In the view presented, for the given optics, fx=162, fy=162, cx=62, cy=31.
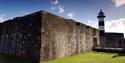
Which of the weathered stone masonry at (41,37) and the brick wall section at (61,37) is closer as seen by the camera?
the weathered stone masonry at (41,37)

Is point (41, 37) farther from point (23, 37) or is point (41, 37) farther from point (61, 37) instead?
point (61, 37)

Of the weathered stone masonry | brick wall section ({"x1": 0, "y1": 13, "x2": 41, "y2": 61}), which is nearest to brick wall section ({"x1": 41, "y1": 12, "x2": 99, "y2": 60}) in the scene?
the weathered stone masonry

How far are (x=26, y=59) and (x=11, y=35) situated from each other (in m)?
3.21

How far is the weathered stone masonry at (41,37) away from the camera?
34.3 ft

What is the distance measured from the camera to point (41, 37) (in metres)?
10.3

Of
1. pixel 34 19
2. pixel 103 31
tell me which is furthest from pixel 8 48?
pixel 103 31

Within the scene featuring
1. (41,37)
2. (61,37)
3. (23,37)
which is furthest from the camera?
(61,37)

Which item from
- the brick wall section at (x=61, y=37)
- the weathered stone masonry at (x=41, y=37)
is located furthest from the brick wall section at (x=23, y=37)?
the brick wall section at (x=61, y=37)

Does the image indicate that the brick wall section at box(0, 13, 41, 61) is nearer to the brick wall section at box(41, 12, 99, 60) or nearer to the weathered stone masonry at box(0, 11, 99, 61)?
the weathered stone masonry at box(0, 11, 99, 61)

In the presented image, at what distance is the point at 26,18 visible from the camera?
1157cm

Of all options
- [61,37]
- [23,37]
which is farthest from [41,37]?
[61,37]

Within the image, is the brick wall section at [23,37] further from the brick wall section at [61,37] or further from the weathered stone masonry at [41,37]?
the brick wall section at [61,37]

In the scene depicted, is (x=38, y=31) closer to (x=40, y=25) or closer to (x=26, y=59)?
(x=40, y=25)

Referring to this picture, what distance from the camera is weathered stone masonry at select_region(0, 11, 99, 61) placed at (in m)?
10.4
